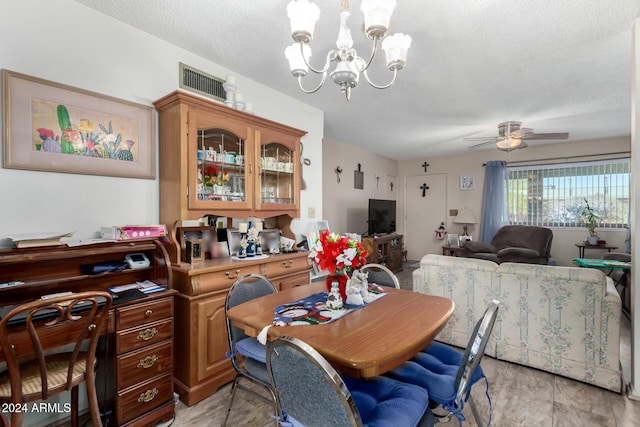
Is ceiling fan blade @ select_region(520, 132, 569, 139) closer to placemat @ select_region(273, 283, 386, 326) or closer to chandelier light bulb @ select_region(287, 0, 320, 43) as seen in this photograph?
placemat @ select_region(273, 283, 386, 326)

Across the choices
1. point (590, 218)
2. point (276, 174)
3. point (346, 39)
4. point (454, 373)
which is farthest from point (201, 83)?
point (590, 218)

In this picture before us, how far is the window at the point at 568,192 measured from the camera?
509 centimetres

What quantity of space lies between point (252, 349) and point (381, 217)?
4.46 metres

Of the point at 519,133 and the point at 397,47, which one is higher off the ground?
the point at 519,133

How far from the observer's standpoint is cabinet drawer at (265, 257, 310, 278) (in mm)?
2454

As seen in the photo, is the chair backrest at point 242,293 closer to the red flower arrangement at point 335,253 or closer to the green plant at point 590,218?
the red flower arrangement at point 335,253

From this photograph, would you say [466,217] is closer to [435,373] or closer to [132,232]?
[435,373]

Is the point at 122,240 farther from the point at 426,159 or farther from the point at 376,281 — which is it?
the point at 426,159

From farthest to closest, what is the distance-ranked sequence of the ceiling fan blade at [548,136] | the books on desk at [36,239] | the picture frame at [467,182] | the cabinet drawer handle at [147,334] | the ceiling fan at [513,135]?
the picture frame at [467,182] → the ceiling fan at [513,135] → the ceiling fan blade at [548,136] → the cabinet drawer handle at [147,334] → the books on desk at [36,239]

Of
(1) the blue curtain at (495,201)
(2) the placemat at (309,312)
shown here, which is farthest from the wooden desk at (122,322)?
(1) the blue curtain at (495,201)

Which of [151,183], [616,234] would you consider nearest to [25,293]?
[151,183]

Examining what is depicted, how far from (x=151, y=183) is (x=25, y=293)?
0.94m

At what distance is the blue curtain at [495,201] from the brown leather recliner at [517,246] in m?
0.35

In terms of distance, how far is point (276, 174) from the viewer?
9.02 feet
